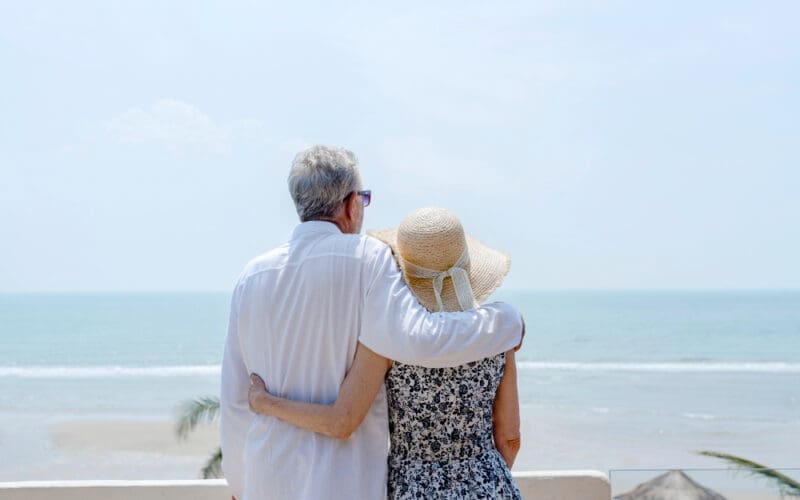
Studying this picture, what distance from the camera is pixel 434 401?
213cm

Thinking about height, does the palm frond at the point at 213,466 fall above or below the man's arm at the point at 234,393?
below

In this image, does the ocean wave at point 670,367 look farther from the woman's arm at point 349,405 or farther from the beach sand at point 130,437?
the woman's arm at point 349,405

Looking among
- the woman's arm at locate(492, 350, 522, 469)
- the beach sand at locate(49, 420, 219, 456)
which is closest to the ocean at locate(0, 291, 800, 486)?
the beach sand at locate(49, 420, 219, 456)

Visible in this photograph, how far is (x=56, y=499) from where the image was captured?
354 centimetres

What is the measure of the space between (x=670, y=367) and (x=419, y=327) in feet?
76.0

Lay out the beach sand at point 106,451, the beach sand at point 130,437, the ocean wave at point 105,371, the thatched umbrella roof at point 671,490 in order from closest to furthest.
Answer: the thatched umbrella roof at point 671,490, the beach sand at point 106,451, the beach sand at point 130,437, the ocean wave at point 105,371

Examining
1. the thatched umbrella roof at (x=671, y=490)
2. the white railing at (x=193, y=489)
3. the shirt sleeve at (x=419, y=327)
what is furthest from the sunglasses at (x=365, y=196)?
the white railing at (x=193, y=489)

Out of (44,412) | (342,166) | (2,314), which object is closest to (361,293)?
(342,166)

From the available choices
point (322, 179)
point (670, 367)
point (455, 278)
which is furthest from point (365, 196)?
point (670, 367)

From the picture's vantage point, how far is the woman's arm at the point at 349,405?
209cm

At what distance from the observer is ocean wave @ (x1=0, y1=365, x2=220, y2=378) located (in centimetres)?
2358

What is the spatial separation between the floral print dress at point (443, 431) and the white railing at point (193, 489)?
4.57ft

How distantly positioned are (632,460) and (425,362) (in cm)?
1136

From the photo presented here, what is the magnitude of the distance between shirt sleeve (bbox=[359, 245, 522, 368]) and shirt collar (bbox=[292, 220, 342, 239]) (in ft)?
0.41
